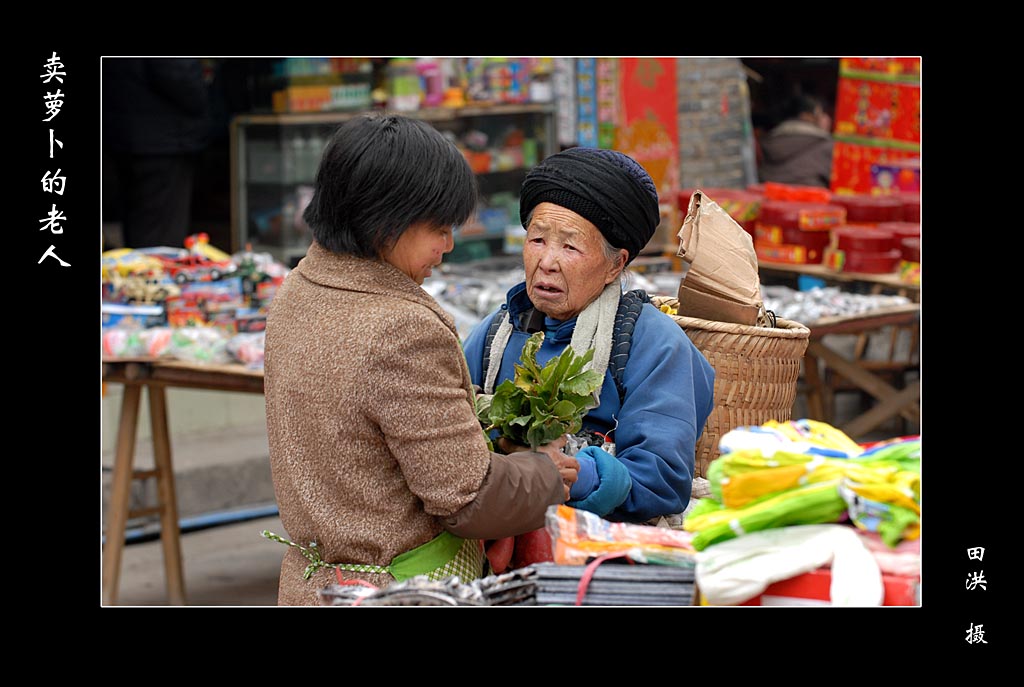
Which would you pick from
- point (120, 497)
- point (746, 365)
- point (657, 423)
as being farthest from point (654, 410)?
point (120, 497)

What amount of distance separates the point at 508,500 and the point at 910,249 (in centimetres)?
429

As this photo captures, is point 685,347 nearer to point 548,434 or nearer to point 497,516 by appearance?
point 548,434

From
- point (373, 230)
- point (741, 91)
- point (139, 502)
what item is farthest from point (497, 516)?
point (741, 91)

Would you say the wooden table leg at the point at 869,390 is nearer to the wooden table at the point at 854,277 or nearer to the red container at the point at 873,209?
the wooden table at the point at 854,277

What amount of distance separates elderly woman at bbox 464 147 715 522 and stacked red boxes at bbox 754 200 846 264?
360 cm

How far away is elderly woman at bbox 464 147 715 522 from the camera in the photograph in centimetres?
258

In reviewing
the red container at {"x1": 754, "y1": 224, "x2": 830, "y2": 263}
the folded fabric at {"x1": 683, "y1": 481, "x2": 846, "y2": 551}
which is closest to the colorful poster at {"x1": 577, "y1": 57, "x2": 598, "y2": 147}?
the red container at {"x1": 754, "y1": 224, "x2": 830, "y2": 263}

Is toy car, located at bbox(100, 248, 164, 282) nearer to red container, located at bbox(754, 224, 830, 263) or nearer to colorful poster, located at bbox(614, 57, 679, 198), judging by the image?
red container, located at bbox(754, 224, 830, 263)

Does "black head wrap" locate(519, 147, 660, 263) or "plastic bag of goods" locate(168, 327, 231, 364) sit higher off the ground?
"black head wrap" locate(519, 147, 660, 263)

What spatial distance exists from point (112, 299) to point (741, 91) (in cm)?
533

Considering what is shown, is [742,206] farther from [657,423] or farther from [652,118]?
[657,423]

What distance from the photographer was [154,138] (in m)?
6.35

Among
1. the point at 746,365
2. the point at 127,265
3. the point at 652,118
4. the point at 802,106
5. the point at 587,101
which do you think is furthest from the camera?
the point at 802,106
